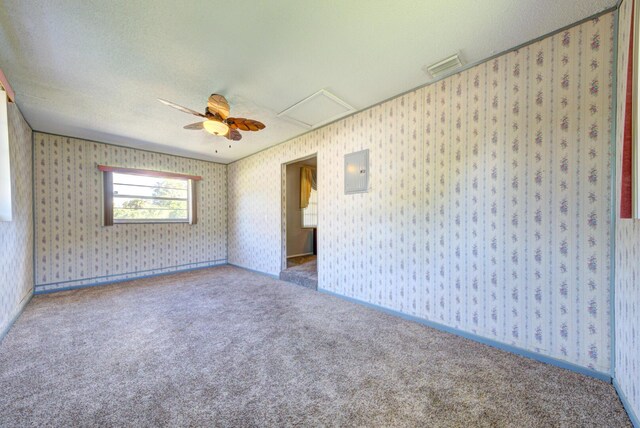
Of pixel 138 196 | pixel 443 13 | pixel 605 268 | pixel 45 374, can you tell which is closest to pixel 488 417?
pixel 605 268

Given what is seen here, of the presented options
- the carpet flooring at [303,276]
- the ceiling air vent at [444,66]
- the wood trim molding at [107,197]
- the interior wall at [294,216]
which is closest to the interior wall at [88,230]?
the wood trim molding at [107,197]

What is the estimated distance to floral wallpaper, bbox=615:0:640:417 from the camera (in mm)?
1258

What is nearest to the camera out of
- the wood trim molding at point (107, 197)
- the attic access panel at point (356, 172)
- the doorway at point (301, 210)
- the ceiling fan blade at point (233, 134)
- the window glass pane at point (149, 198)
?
the ceiling fan blade at point (233, 134)

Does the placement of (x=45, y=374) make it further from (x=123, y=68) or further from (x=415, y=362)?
(x=415, y=362)

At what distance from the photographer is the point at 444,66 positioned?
81.6 inches

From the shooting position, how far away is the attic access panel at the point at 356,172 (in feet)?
9.68

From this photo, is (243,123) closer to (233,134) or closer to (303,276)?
(233,134)

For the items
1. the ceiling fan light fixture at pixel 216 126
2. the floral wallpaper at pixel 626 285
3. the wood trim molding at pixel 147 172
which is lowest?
the floral wallpaper at pixel 626 285

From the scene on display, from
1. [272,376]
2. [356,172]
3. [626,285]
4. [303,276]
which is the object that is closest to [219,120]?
[356,172]

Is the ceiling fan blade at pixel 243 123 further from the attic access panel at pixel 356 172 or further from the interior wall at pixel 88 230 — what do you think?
the interior wall at pixel 88 230

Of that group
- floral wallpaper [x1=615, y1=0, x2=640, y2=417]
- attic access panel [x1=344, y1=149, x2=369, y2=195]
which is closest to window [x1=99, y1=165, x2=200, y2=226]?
attic access panel [x1=344, y1=149, x2=369, y2=195]

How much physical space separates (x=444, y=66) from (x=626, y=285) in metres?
2.00

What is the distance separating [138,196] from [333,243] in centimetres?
391

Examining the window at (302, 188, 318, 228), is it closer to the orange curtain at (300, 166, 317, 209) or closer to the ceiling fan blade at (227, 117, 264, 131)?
the orange curtain at (300, 166, 317, 209)
